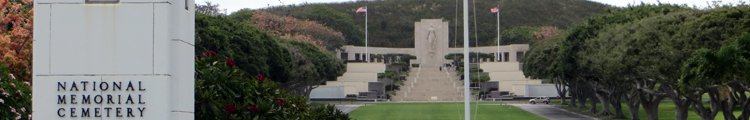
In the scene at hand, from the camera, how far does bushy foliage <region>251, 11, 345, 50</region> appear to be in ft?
366

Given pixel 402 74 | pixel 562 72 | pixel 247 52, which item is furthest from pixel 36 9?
pixel 402 74

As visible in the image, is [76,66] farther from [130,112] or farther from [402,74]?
[402,74]

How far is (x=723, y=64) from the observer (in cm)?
3150

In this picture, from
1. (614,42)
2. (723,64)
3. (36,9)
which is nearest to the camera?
(36,9)

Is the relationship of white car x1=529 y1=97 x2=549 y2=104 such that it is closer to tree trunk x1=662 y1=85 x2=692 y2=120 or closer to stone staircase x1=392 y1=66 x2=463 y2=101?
stone staircase x1=392 y1=66 x2=463 y2=101

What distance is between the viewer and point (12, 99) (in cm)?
1884

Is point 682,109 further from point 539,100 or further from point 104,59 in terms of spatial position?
point 539,100

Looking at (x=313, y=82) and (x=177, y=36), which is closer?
(x=177, y=36)

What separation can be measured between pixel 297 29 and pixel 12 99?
10354 cm

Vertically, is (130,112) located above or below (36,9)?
below

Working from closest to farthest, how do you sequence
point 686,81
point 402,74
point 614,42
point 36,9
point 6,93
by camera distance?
point 36,9 → point 6,93 → point 686,81 → point 614,42 → point 402,74

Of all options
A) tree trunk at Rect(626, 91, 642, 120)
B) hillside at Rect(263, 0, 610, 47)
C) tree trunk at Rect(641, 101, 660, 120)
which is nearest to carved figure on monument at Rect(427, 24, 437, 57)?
hillside at Rect(263, 0, 610, 47)

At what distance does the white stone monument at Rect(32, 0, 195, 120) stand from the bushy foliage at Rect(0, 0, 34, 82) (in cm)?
1387

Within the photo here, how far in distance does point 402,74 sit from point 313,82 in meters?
50.0
